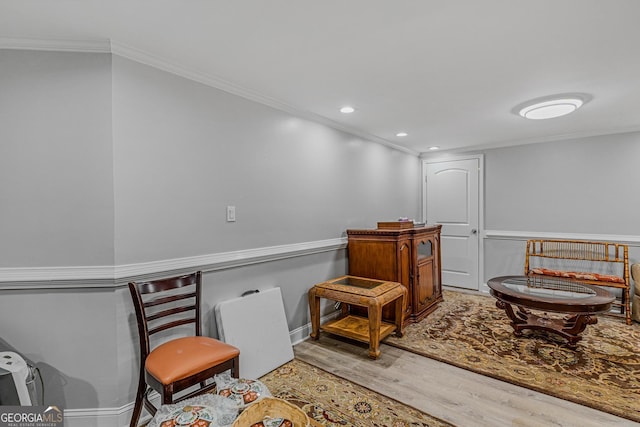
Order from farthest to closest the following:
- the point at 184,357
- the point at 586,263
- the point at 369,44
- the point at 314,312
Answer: the point at 586,263 → the point at 314,312 → the point at 369,44 → the point at 184,357

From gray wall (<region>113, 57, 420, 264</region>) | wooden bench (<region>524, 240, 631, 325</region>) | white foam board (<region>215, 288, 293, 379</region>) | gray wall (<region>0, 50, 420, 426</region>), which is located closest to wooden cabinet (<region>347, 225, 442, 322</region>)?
gray wall (<region>113, 57, 420, 264</region>)

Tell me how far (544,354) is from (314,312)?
82.1 inches

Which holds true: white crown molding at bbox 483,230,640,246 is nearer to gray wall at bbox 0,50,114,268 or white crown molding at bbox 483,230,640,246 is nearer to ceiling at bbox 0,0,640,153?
ceiling at bbox 0,0,640,153

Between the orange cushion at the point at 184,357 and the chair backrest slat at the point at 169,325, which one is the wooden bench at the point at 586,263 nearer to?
the orange cushion at the point at 184,357

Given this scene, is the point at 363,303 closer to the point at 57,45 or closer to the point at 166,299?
the point at 166,299

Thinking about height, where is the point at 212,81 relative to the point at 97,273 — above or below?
above

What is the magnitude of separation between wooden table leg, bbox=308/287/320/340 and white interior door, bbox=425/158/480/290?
9.64 ft

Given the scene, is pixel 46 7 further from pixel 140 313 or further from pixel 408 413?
pixel 408 413

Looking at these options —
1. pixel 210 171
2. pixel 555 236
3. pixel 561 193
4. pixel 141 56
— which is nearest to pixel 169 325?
pixel 210 171

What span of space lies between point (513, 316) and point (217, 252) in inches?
118

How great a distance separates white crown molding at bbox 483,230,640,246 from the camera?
3846 millimetres

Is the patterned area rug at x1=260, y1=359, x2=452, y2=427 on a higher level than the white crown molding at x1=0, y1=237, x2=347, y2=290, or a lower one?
lower

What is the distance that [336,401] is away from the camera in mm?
2146

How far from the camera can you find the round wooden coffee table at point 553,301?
2.60 metres
